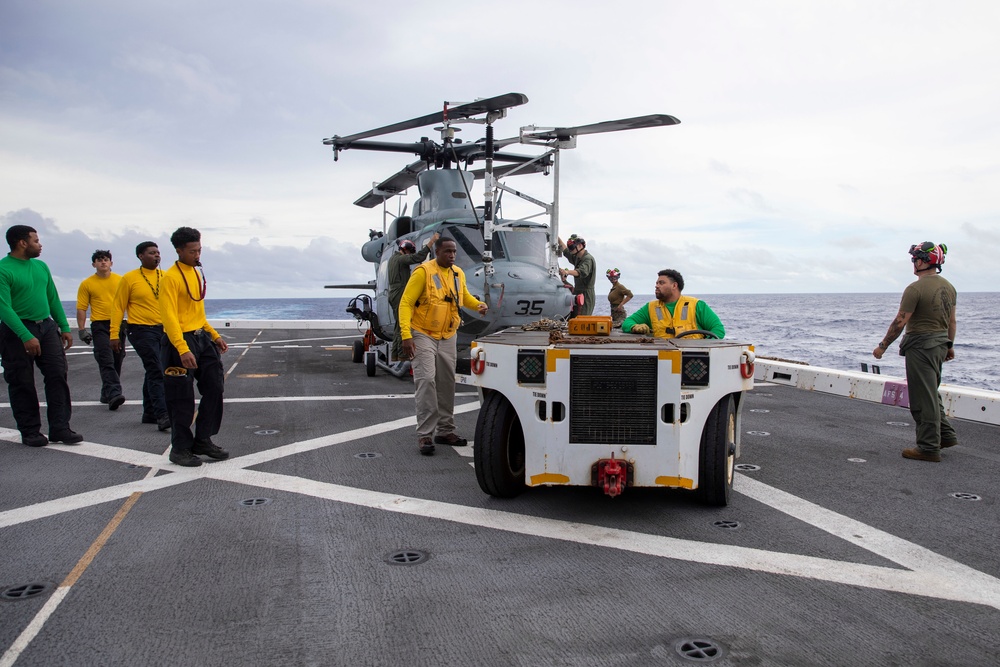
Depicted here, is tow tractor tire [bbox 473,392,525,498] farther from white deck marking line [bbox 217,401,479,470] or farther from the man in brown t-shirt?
the man in brown t-shirt

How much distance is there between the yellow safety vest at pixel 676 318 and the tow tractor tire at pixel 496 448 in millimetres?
1584

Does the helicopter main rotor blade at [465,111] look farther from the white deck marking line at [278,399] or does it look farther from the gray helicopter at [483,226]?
the white deck marking line at [278,399]

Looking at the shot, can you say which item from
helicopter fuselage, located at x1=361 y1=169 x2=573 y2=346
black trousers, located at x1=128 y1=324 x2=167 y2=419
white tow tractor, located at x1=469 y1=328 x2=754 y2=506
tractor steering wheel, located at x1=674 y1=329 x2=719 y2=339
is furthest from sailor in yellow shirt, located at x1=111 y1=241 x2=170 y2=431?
tractor steering wheel, located at x1=674 y1=329 x2=719 y2=339

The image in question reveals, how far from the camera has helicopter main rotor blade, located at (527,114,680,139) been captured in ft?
34.2

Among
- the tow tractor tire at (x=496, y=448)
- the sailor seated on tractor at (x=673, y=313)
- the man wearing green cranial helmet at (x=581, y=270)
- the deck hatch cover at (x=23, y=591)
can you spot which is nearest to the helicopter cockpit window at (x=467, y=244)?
the man wearing green cranial helmet at (x=581, y=270)

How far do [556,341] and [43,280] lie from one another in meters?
5.20

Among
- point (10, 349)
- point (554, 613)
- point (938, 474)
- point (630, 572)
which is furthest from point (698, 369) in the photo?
point (10, 349)

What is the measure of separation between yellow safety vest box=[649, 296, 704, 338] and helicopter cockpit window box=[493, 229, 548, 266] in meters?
5.33

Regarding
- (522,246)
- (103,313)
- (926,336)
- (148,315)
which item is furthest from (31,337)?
(926,336)

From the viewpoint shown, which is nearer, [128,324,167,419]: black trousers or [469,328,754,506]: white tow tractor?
[469,328,754,506]: white tow tractor

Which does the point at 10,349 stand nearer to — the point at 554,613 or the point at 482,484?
the point at 482,484

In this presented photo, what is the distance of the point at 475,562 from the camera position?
3949mm

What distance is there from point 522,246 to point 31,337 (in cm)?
682

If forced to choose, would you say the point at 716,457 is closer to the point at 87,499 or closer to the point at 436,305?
the point at 436,305
